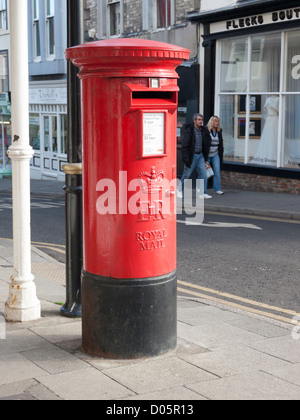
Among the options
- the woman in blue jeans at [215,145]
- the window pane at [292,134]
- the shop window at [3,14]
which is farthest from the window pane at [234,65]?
the shop window at [3,14]

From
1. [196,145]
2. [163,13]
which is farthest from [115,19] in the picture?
[196,145]

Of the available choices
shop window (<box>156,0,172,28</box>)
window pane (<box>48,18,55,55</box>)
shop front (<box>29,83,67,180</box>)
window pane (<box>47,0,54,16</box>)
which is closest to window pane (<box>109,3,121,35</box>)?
shop window (<box>156,0,172,28</box>)

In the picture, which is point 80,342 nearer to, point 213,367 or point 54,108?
point 213,367

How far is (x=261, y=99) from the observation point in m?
17.2

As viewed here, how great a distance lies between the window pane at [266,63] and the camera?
16625mm

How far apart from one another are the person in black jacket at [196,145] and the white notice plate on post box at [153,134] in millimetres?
10727

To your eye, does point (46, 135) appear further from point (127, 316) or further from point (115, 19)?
point (127, 316)

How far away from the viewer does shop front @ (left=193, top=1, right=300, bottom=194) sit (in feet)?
53.2

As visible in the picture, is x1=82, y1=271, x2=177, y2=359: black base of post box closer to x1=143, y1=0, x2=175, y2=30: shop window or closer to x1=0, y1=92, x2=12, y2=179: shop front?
x1=143, y1=0, x2=175, y2=30: shop window

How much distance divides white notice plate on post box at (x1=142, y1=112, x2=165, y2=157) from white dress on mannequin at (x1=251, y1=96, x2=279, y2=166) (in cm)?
1249

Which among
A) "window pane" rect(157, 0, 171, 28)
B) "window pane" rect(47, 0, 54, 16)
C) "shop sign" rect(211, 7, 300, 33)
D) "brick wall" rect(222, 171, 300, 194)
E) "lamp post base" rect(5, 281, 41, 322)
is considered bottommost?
"lamp post base" rect(5, 281, 41, 322)

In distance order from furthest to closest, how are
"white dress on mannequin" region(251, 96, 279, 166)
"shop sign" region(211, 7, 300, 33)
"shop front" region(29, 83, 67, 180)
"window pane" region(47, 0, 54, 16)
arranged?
"window pane" region(47, 0, 54, 16), "shop front" region(29, 83, 67, 180), "white dress on mannequin" region(251, 96, 279, 166), "shop sign" region(211, 7, 300, 33)

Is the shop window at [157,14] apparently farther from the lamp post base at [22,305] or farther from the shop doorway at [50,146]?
the lamp post base at [22,305]

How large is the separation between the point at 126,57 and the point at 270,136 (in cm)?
1297
